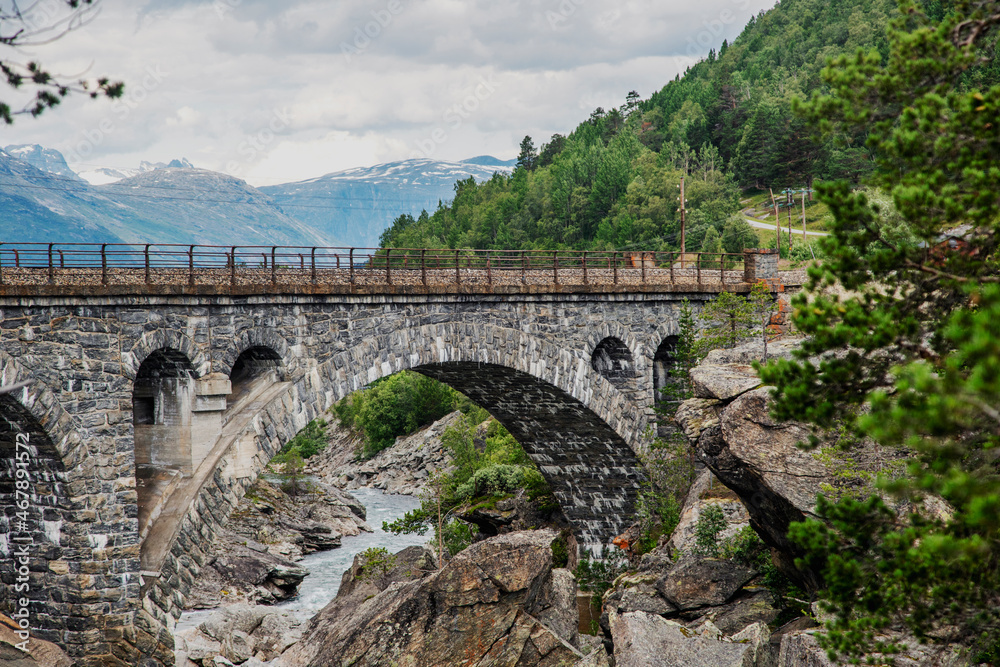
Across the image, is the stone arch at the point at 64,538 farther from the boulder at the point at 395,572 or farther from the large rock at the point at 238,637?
the boulder at the point at 395,572

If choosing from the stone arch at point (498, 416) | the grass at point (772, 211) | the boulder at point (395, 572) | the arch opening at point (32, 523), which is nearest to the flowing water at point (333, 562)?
the boulder at point (395, 572)

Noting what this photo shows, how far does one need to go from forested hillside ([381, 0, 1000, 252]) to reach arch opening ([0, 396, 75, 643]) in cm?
5785

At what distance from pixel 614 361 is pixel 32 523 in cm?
2045

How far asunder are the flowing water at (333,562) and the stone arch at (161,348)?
14.6 meters

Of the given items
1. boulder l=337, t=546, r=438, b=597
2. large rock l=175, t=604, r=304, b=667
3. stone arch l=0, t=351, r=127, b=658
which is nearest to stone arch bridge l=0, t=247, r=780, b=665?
stone arch l=0, t=351, r=127, b=658

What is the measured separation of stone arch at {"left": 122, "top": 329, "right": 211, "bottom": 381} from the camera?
768 inches

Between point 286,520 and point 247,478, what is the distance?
88.6 ft

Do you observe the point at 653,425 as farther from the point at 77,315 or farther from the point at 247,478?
the point at 77,315

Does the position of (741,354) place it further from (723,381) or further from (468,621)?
(468,621)

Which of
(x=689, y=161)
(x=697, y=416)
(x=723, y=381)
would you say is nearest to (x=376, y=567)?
(x=697, y=416)

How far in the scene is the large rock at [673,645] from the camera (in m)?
16.4

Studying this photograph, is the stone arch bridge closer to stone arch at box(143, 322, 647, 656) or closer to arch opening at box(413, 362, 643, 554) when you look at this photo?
stone arch at box(143, 322, 647, 656)

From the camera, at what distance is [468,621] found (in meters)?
21.6

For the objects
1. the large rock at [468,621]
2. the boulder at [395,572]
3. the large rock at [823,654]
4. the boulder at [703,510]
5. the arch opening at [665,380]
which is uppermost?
the arch opening at [665,380]
